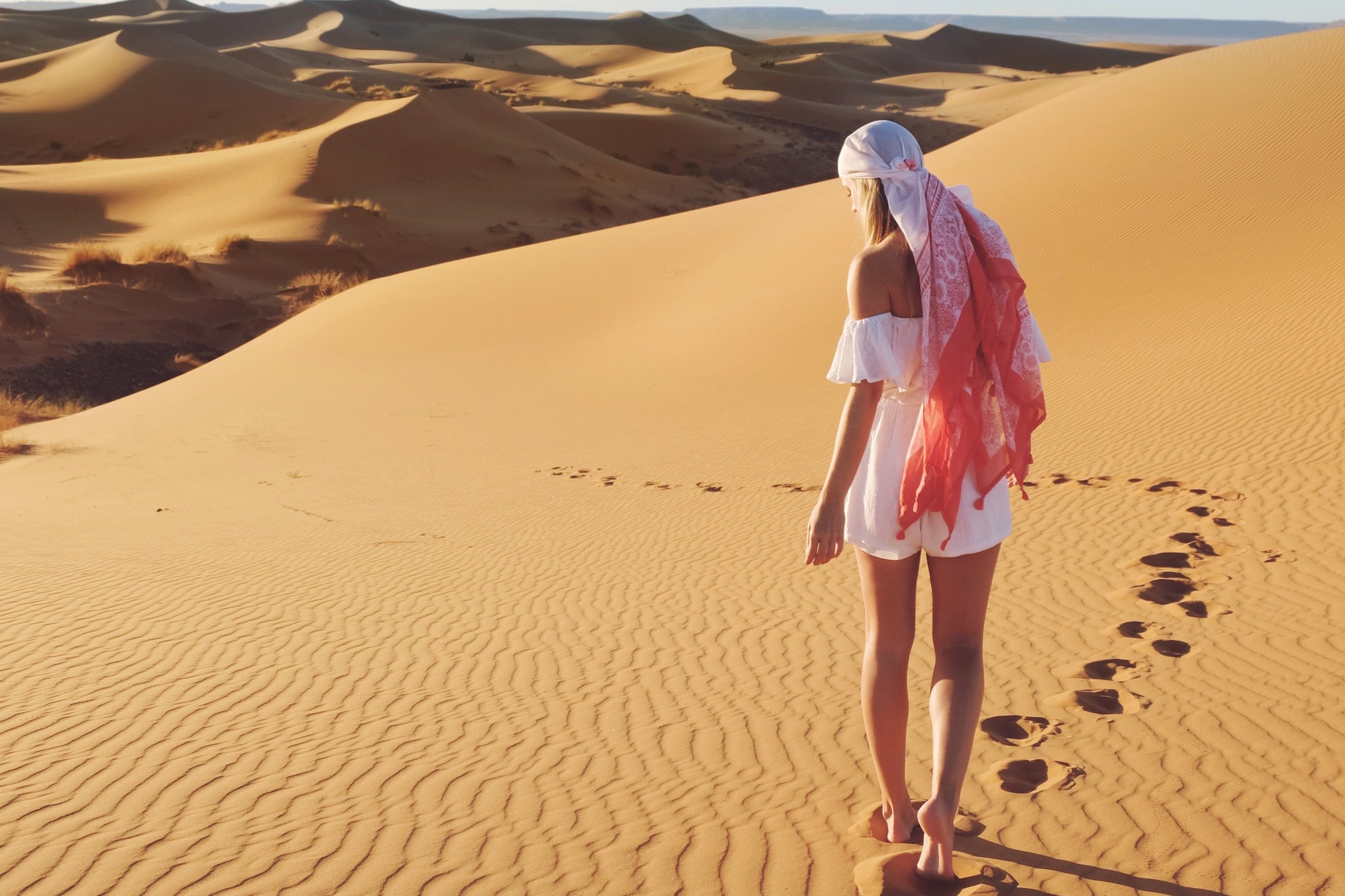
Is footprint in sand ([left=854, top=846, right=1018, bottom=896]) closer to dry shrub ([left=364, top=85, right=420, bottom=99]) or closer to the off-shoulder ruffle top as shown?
the off-shoulder ruffle top

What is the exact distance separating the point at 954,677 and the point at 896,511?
441mm

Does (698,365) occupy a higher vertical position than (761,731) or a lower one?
lower

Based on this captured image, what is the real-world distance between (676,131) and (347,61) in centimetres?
3315

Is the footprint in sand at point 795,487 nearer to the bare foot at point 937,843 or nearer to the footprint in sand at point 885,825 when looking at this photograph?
the footprint in sand at point 885,825

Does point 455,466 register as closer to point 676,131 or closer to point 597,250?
point 597,250

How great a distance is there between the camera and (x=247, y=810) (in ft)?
12.5

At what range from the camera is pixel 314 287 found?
24.4m

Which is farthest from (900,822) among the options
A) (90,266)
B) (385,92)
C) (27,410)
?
(385,92)

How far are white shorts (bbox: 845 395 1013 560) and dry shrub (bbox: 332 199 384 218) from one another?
91.0 feet

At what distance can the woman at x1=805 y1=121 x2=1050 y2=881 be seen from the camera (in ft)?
8.85

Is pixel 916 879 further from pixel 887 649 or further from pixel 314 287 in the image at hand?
pixel 314 287

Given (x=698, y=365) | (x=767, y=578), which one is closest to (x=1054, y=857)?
(x=767, y=578)

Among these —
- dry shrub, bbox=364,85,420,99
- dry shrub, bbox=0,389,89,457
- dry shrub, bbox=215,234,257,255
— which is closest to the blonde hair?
dry shrub, bbox=0,389,89,457

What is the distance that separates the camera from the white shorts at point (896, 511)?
2736 millimetres
